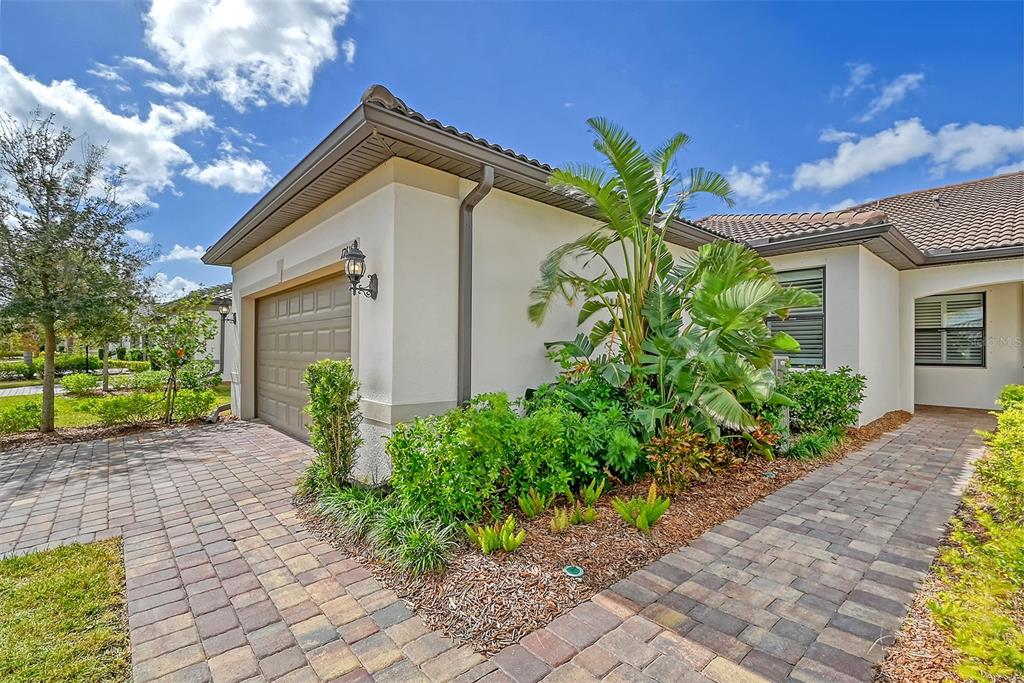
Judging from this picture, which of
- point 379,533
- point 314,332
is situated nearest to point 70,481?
point 314,332

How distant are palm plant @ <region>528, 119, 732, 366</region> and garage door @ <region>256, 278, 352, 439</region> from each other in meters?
2.72

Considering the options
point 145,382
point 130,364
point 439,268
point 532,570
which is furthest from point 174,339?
point 130,364

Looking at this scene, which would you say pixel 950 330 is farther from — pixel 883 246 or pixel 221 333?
pixel 221 333

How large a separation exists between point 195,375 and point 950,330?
17700 mm

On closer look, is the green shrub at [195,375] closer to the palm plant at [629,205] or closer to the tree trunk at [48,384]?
the tree trunk at [48,384]

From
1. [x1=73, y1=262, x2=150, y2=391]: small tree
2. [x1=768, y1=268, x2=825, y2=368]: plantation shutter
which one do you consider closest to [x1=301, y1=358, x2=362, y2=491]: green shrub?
[x1=73, y1=262, x2=150, y2=391]: small tree

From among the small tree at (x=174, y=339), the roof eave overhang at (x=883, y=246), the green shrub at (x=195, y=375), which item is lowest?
the green shrub at (x=195, y=375)

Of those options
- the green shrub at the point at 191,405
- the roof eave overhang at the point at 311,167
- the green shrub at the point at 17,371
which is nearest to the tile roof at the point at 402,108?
the roof eave overhang at the point at 311,167

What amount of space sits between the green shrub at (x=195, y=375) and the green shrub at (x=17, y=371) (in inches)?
677

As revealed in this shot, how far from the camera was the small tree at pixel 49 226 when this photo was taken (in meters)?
7.68

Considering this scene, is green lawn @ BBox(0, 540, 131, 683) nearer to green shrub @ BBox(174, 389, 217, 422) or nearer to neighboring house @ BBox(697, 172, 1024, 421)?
green shrub @ BBox(174, 389, 217, 422)

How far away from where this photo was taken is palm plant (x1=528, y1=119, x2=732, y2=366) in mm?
5176

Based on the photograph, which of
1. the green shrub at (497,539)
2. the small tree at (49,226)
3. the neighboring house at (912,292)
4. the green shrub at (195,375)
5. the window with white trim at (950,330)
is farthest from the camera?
the window with white trim at (950,330)

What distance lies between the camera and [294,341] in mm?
7750
